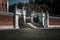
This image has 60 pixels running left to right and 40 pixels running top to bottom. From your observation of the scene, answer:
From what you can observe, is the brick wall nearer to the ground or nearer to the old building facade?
the ground

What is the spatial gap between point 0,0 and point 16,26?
16346 millimetres

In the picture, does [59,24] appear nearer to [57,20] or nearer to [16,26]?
[57,20]

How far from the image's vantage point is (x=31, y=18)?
39.9 m

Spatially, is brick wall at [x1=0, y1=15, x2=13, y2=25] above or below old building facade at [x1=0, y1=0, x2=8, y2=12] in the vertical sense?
below

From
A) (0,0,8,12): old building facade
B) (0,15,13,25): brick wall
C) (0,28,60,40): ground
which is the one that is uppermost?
(0,0,8,12): old building facade

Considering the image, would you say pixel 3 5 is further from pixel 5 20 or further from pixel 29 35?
pixel 29 35

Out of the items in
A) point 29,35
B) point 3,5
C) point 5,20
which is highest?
point 3,5

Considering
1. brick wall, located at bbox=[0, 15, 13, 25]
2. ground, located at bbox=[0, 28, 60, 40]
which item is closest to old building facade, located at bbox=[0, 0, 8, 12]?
brick wall, located at bbox=[0, 15, 13, 25]

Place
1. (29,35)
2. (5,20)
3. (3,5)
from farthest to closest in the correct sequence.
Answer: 1. (3,5)
2. (5,20)
3. (29,35)

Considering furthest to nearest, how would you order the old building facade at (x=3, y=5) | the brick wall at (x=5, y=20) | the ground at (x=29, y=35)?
the old building facade at (x=3, y=5) → the brick wall at (x=5, y=20) → the ground at (x=29, y=35)

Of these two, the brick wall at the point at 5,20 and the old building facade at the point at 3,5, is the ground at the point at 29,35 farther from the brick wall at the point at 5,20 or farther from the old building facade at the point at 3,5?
the old building facade at the point at 3,5

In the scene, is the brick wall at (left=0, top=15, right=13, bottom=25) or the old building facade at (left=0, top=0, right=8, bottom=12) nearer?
the brick wall at (left=0, top=15, right=13, bottom=25)

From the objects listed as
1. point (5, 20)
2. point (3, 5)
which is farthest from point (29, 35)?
point (3, 5)

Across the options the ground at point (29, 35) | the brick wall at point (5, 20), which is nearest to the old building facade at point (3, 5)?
the brick wall at point (5, 20)
